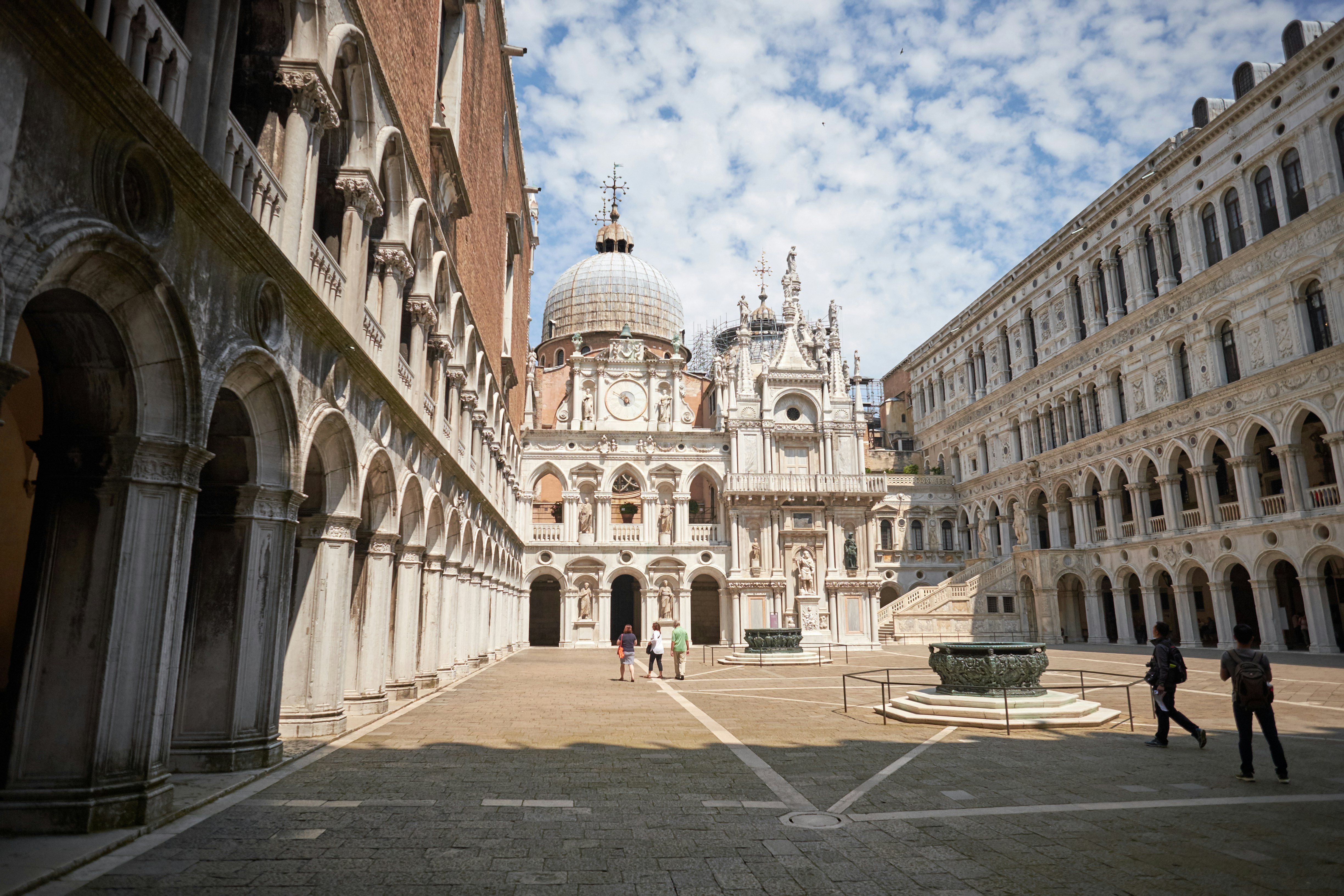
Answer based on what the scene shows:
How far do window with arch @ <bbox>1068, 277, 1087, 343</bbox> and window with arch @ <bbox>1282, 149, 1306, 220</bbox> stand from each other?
11.4 m

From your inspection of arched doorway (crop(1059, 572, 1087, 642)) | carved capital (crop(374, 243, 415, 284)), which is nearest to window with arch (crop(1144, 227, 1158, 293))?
arched doorway (crop(1059, 572, 1087, 642))

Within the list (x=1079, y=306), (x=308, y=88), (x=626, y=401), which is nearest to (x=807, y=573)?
(x=626, y=401)

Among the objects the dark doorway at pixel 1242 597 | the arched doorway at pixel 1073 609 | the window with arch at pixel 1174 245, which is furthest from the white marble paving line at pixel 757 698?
the arched doorway at pixel 1073 609

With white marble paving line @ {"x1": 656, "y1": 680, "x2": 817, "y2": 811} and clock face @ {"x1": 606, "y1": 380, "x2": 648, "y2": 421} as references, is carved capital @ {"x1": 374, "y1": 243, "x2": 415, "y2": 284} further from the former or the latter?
clock face @ {"x1": 606, "y1": 380, "x2": 648, "y2": 421}

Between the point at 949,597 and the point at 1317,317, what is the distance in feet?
64.1

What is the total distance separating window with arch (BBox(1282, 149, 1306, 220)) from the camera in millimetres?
28438

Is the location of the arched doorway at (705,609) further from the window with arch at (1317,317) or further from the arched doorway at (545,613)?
the window with arch at (1317,317)

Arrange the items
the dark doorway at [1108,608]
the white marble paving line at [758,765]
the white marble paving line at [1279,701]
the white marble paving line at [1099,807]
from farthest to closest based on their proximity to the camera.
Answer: the dark doorway at [1108,608], the white marble paving line at [1279,701], the white marble paving line at [758,765], the white marble paving line at [1099,807]

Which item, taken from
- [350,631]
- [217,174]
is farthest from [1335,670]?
[217,174]

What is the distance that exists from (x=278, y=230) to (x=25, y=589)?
4499 mm

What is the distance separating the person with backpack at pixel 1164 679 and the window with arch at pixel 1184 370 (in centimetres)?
2654

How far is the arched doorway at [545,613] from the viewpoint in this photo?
4494cm

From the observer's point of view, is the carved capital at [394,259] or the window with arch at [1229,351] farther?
the window with arch at [1229,351]

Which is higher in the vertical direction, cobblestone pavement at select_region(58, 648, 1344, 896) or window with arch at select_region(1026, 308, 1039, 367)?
window with arch at select_region(1026, 308, 1039, 367)
